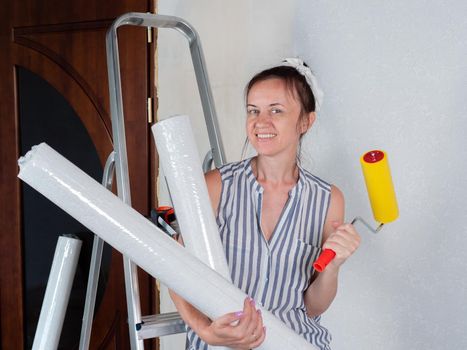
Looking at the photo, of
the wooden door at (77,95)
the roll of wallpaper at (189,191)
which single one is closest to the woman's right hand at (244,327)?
the roll of wallpaper at (189,191)

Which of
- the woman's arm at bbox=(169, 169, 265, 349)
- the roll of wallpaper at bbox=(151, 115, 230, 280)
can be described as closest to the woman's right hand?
the woman's arm at bbox=(169, 169, 265, 349)

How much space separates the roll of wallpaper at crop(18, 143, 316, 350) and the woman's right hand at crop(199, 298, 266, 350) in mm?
12

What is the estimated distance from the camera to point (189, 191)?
1148 mm

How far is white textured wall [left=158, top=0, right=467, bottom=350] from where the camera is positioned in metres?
1.44

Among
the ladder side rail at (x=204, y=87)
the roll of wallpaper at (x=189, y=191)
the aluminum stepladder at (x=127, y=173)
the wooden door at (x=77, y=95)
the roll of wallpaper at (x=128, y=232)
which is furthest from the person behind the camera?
the wooden door at (x=77, y=95)

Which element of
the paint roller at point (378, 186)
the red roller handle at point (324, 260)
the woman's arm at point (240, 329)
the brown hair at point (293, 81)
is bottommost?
the woman's arm at point (240, 329)

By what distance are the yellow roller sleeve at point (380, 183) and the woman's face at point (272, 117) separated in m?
0.21

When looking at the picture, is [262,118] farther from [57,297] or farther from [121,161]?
[57,297]

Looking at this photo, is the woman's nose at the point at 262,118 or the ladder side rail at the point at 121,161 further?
the ladder side rail at the point at 121,161

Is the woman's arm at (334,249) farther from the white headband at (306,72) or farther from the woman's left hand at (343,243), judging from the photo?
the white headband at (306,72)

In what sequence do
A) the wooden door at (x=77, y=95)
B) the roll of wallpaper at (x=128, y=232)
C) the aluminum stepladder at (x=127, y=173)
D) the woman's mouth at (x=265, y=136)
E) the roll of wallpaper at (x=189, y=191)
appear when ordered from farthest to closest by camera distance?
1. the wooden door at (x=77, y=95)
2. the aluminum stepladder at (x=127, y=173)
3. the woman's mouth at (x=265, y=136)
4. the roll of wallpaper at (x=189, y=191)
5. the roll of wallpaper at (x=128, y=232)

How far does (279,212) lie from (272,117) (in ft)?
0.76

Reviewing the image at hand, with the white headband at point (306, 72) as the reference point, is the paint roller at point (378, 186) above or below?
below

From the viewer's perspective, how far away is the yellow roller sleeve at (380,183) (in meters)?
1.21
